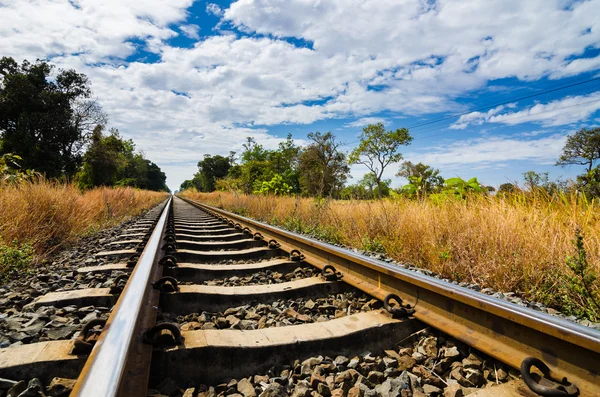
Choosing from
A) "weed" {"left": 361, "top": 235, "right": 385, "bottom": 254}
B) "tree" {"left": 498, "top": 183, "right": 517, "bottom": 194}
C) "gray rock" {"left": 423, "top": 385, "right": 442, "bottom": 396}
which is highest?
"tree" {"left": 498, "top": 183, "right": 517, "bottom": 194}

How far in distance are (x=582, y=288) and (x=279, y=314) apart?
198 centimetres

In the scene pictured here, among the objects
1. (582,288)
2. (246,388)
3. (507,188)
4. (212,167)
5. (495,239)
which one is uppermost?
(212,167)

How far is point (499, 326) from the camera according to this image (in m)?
1.55

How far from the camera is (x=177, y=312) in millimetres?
2131

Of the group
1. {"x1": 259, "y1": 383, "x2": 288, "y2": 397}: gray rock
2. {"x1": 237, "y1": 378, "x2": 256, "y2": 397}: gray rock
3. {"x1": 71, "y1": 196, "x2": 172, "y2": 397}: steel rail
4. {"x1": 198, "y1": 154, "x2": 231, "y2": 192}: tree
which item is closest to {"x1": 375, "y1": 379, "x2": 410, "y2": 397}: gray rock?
{"x1": 259, "y1": 383, "x2": 288, "y2": 397}: gray rock

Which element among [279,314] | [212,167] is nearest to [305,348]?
[279,314]

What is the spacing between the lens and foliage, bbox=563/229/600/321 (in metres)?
1.98

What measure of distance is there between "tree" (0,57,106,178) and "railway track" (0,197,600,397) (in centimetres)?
3412

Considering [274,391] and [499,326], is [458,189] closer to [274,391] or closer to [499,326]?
[499,326]

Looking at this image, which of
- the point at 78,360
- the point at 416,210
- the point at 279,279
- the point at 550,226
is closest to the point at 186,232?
the point at 279,279

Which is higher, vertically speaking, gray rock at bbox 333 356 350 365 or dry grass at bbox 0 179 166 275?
dry grass at bbox 0 179 166 275

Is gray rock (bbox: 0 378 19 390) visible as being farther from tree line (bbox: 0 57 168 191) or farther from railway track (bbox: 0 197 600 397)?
tree line (bbox: 0 57 168 191)

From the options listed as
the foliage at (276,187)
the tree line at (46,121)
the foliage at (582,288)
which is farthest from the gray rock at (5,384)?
the tree line at (46,121)

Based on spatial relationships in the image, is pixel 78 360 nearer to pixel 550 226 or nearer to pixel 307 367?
pixel 307 367
